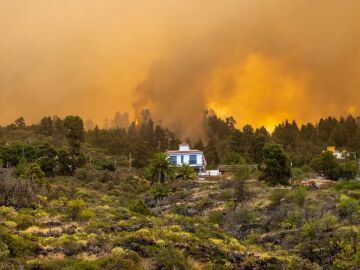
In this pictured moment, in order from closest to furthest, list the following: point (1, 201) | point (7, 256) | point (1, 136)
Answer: point (7, 256), point (1, 201), point (1, 136)

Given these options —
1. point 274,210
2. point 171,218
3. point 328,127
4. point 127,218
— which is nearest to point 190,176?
point 274,210

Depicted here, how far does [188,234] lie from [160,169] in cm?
5351

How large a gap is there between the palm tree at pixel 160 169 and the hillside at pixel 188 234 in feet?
57.1

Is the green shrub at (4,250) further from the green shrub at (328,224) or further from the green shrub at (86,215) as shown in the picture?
the green shrub at (328,224)

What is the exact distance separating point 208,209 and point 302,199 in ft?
43.5

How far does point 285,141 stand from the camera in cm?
15650

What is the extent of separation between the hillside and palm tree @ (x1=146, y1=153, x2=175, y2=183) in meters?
A: 17.4

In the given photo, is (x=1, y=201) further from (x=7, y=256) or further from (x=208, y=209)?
(x=208, y=209)

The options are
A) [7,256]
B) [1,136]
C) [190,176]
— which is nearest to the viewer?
[7,256]

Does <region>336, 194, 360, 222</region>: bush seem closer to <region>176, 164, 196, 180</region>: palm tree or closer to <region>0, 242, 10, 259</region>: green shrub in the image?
<region>0, 242, 10, 259</region>: green shrub

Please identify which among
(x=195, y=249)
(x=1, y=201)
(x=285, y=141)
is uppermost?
(x=285, y=141)

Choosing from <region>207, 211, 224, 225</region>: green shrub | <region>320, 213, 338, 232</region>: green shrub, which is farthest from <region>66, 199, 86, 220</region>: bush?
<region>320, 213, 338, 232</region>: green shrub

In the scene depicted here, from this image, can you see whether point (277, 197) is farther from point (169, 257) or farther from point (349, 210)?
point (169, 257)

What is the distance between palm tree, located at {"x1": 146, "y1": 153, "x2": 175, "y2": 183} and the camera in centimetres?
9106
